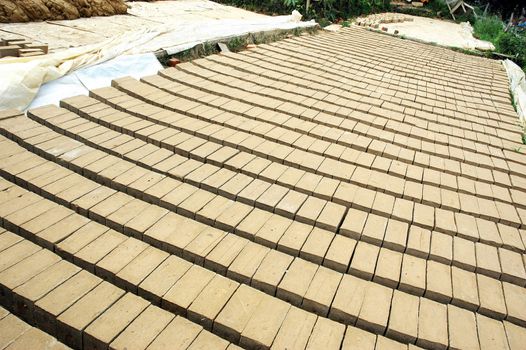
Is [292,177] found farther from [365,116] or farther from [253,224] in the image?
[365,116]

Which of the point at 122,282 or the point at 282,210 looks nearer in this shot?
the point at 122,282

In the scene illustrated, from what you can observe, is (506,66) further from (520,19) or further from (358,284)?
(520,19)

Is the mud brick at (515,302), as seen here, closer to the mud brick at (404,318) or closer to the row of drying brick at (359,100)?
the mud brick at (404,318)

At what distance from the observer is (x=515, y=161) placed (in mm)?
2881

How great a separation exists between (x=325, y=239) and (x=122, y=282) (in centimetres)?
93

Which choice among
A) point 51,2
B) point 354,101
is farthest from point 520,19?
point 51,2

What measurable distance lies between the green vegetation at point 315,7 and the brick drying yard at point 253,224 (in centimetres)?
643

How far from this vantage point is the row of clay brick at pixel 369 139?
8.58 feet

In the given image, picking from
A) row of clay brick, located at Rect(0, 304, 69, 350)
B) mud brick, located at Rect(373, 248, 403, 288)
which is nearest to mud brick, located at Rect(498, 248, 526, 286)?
mud brick, located at Rect(373, 248, 403, 288)

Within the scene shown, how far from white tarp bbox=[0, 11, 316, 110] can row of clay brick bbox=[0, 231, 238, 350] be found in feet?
5.20

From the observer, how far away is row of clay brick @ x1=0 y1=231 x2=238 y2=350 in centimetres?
130

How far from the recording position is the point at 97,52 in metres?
3.53

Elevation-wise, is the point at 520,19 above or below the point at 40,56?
below

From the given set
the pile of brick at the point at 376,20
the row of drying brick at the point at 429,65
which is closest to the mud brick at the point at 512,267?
the row of drying brick at the point at 429,65
